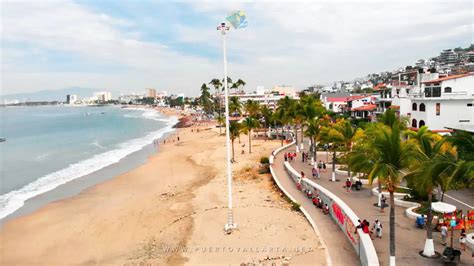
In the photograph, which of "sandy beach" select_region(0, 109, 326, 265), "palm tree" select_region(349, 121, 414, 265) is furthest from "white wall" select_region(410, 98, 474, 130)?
"palm tree" select_region(349, 121, 414, 265)

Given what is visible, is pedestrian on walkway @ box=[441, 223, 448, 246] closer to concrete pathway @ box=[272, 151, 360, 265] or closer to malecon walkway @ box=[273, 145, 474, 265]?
malecon walkway @ box=[273, 145, 474, 265]

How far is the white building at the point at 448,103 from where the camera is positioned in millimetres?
31930

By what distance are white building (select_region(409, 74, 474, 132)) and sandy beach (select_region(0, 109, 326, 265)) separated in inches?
661

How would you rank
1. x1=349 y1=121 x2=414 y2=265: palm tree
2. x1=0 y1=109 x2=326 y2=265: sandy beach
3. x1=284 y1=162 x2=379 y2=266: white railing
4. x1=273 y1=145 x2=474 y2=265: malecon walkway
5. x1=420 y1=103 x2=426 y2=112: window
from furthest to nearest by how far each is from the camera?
x1=420 y1=103 x2=426 y2=112: window
x1=0 y1=109 x2=326 y2=265: sandy beach
x1=273 y1=145 x2=474 y2=265: malecon walkway
x1=284 y1=162 x2=379 y2=266: white railing
x1=349 y1=121 x2=414 y2=265: palm tree

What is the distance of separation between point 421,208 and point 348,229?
176 inches

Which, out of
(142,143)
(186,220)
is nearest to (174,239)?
(186,220)

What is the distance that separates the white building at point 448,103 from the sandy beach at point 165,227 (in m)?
16.8

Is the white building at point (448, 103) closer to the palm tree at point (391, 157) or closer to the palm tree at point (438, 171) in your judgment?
the palm tree at point (438, 171)

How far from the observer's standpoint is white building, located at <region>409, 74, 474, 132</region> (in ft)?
105

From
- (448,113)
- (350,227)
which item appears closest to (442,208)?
(350,227)

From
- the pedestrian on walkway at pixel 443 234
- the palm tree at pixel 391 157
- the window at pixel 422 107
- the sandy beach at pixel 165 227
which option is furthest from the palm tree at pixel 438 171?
the window at pixel 422 107

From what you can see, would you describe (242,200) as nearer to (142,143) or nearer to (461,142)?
(461,142)

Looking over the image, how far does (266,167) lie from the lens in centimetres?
3306

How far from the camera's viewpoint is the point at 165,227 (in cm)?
2080
